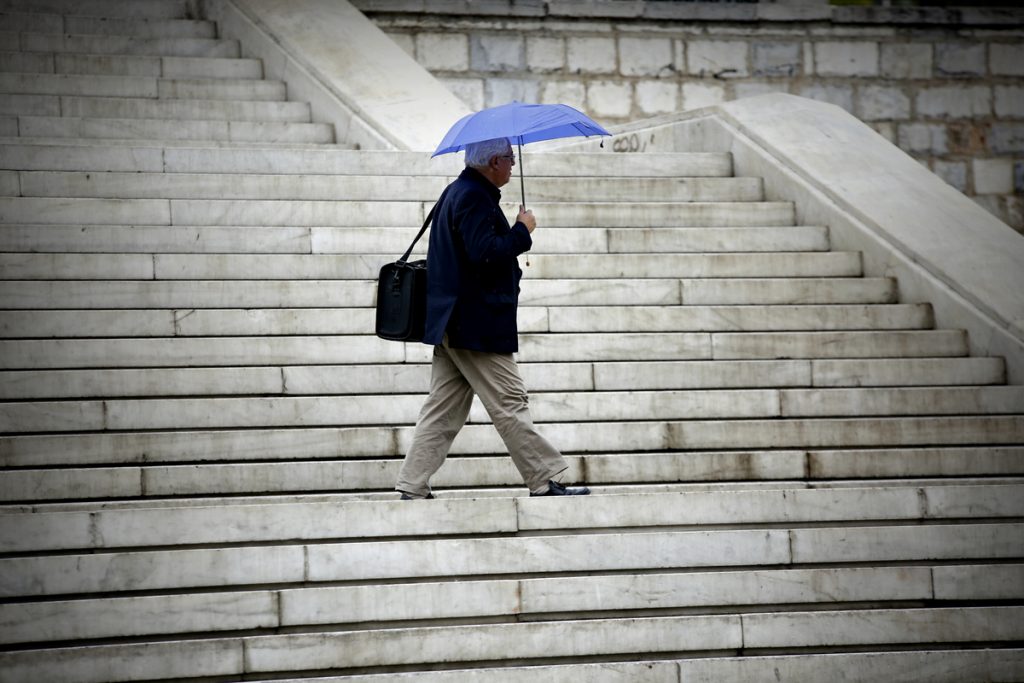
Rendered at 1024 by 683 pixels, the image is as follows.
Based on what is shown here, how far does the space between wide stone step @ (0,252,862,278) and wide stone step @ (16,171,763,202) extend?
1.74 feet

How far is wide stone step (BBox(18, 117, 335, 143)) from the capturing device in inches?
371

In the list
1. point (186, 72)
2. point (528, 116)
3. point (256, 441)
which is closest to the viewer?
point (528, 116)

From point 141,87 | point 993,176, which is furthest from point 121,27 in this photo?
point 993,176

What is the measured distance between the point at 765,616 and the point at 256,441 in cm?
253

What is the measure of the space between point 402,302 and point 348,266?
2026 millimetres

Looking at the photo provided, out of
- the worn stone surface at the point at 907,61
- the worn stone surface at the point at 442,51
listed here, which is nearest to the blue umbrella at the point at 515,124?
the worn stone surface at the point at 442,51

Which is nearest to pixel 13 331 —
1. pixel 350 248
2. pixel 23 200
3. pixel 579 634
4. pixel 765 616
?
pixel 23 200

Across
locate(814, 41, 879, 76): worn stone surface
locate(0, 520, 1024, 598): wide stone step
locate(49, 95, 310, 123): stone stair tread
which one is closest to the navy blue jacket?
locate(0, 520, 1024, 598): wide stone step

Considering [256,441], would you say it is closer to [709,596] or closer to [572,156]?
[709,596]

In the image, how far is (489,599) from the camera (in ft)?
17.4

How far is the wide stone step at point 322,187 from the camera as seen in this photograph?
26.7ft

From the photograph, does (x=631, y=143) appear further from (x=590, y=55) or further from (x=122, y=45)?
(x=122, y=45)

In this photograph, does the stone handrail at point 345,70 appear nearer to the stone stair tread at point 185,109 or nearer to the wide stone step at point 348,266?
the stone stair tread at point 185,109

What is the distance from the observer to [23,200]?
7.80 meters
